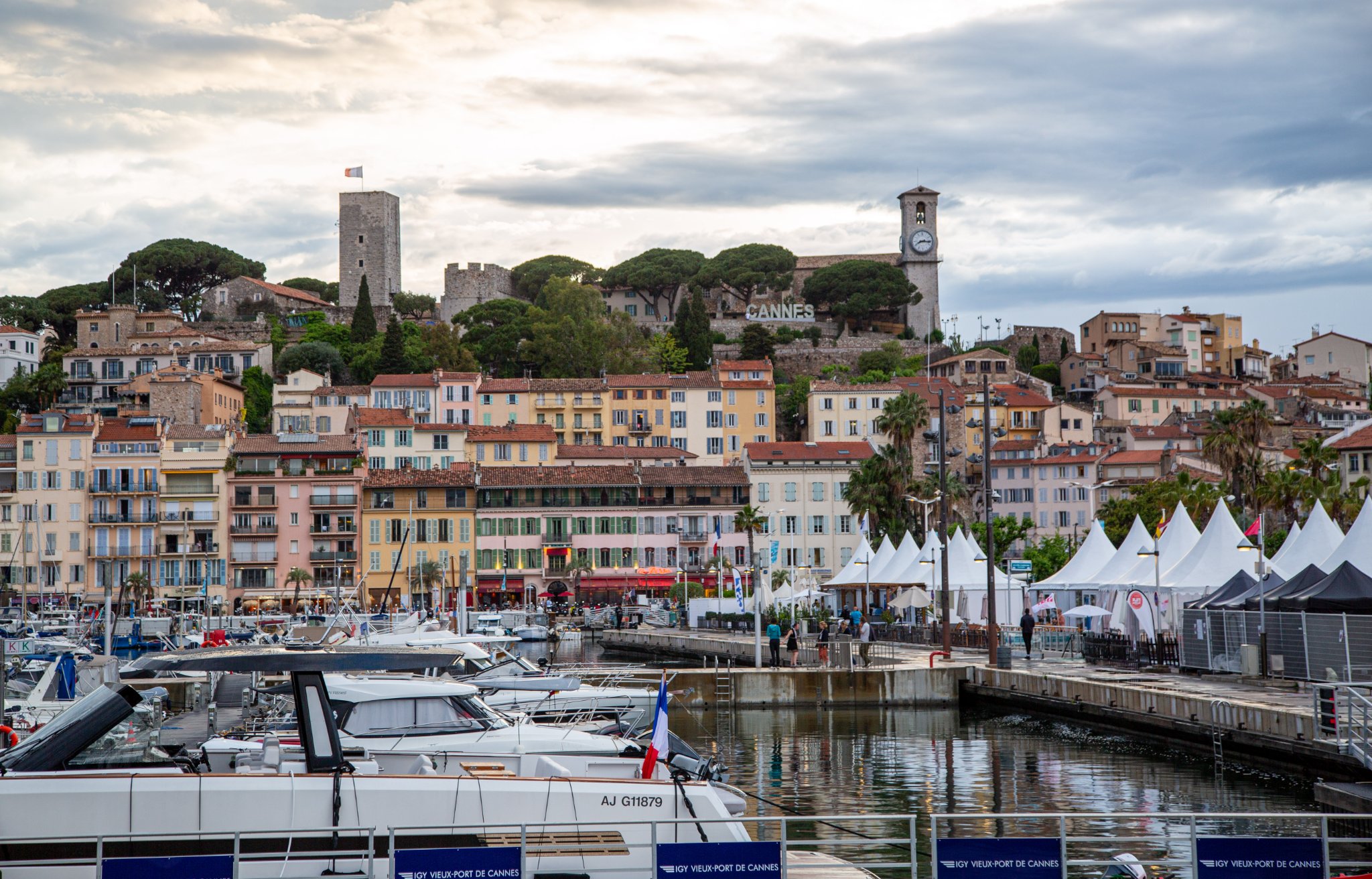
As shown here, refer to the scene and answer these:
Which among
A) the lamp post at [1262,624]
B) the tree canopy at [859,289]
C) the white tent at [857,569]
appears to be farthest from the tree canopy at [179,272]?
the lamp post at [1262,624]

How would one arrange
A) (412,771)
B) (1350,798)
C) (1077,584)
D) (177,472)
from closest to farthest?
(412,771) → (1350,798) → (1077,584) → (177,472)

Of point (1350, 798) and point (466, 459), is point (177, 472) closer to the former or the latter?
point (466, 459)

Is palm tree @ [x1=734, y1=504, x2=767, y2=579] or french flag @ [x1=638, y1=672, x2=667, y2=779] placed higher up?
palm tree @ [x1=734, y1=504, x2=767, y2=579]

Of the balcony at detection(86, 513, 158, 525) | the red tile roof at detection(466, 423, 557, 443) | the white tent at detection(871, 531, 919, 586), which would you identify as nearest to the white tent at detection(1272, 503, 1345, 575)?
the white tent at detection(871, 531, 919, 586)

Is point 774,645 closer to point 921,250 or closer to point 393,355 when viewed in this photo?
point 393,355

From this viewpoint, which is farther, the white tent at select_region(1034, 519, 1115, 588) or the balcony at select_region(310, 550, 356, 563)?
the balcony at select_region(310, 550, 356, 563)

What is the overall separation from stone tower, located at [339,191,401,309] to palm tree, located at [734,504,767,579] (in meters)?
73.4

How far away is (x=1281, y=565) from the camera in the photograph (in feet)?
120

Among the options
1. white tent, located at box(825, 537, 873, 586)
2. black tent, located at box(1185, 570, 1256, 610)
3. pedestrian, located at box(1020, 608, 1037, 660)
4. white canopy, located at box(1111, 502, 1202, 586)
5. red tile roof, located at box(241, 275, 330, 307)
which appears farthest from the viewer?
red tile roof, located at box(241, 275, 330, 307)

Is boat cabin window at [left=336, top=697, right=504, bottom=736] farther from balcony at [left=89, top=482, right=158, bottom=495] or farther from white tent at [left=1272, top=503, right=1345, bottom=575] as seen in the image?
balcony at [left=89, top=482, right=158, bottom=495]

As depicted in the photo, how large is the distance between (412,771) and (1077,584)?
29.4 m

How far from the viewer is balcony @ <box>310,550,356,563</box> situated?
276ft

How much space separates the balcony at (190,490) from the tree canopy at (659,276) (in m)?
66.7

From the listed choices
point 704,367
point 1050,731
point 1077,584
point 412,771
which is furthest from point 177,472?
point 412,771
